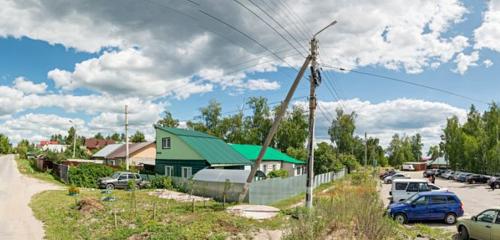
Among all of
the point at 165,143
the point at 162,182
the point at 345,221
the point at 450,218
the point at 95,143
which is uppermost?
the point at 95,143

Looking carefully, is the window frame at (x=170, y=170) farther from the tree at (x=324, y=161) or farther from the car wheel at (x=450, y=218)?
the car wheel at (x=450, y=218)

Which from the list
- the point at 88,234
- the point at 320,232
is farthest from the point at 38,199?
the point at 320,232

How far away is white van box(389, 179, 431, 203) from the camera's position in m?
23.7

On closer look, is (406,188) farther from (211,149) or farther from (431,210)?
(211,149)

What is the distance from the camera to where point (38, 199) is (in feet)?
78.3

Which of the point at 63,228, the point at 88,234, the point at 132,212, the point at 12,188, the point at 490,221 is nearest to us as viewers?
the point at 490,221

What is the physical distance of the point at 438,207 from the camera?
18359 millimetres

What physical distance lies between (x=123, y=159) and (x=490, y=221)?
145 feet

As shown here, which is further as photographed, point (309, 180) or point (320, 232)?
point (309, 180)

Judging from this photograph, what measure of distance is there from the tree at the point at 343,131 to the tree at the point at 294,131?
12491 mm

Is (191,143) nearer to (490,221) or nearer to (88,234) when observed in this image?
(88,234)

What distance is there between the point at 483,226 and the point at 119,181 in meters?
26.1

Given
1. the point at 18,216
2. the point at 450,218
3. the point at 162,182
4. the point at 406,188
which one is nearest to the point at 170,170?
the point at 162,182

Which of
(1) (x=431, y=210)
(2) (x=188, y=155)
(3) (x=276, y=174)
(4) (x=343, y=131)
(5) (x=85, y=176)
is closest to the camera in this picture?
(1) (x=431, y=210)
